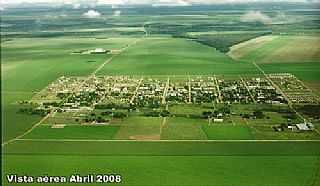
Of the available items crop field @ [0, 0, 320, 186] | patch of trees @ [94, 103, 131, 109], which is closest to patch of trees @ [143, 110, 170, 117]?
crop field @ [0, 0, 320, 186]

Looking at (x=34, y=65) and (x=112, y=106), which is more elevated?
(x=34, y=65)

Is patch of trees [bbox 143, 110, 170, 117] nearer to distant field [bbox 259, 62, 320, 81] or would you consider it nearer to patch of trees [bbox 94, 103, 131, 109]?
patch of trees [bbox 94, 103, 131, 109]

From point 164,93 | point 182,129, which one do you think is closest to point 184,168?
point 182,129

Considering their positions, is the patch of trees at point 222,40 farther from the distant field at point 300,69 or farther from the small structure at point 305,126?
the small structure at point 305,126

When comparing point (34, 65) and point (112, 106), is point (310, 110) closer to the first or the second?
point (112, 106)

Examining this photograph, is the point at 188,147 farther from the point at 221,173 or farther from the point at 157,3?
the point at 157,3

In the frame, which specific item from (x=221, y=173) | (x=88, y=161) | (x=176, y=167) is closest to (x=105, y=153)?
(x=88, y=161)

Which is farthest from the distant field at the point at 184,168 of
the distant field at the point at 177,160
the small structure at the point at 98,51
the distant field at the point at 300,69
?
the small structure at the point at 98,51
